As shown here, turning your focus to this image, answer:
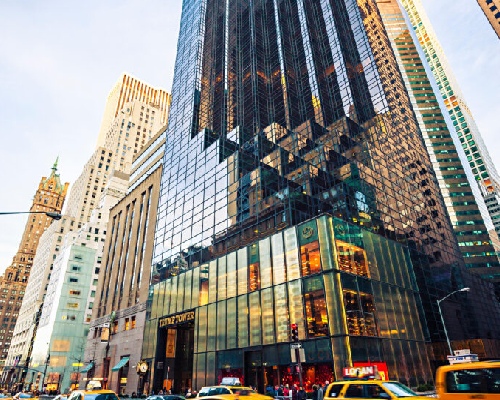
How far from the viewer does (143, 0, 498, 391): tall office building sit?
29344mm

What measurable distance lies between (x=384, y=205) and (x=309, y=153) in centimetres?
1110

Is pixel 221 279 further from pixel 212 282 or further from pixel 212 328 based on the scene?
pixel 212 328

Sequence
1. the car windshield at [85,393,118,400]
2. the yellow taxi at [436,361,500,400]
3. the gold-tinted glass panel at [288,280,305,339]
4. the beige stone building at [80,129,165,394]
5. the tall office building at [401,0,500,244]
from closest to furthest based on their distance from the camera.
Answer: the yellow taxi at [436,361,500,400] → the car windshield at [85,393,118,400] → the gold-tinted glass panel at [288,280,305,339] → the beige stone building at [80,129,165,394] → the tall office building at [401,0,500,244]

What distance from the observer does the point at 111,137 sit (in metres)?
154

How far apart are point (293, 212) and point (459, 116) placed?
508ft

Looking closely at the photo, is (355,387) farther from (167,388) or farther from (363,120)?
(363,120)

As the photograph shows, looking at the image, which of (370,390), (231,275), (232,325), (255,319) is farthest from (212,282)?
(370,390)

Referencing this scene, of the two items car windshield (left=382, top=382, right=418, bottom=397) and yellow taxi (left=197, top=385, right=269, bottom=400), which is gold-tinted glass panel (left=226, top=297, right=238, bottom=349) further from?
car windshield (left=382, top=382, right=418, bottom=397)

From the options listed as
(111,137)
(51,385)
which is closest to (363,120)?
(51,385)

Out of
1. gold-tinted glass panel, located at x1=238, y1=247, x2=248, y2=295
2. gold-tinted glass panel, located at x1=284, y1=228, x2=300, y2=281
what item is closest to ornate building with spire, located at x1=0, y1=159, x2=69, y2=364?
gold-tinted glass panel, located at x1=238, y1=247, x2=248, y2=295

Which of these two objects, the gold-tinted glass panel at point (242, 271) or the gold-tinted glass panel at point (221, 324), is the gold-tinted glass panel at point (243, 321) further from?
the gold-tinted glass panel at point (221, 324)

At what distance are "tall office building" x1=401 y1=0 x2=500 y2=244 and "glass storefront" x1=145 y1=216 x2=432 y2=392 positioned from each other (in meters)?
130

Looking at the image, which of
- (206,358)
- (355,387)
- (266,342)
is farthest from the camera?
(206,358)

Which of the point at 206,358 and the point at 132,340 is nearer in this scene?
the point at 206,358
